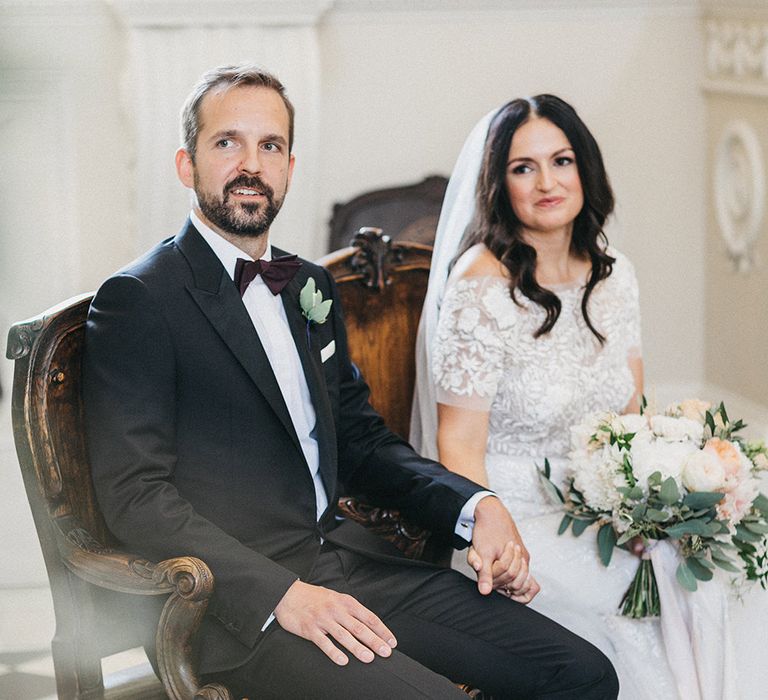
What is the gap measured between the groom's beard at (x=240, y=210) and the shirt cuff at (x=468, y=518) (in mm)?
628

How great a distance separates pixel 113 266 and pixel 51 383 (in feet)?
8.11

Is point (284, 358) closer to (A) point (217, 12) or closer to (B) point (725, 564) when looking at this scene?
(B) point (725, 564)

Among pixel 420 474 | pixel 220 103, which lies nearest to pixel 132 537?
pixel 420 474

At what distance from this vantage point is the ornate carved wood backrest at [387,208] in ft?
14.9

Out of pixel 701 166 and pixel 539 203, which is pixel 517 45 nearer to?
pixel 701 166

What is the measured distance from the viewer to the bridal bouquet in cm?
206

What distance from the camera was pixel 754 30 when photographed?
427cm

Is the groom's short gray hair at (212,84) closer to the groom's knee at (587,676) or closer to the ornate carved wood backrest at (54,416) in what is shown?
the ornate carved wood backrest at (54,416)

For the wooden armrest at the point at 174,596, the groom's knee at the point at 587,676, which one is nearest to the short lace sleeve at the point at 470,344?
the groom's knee at the point at 587,676

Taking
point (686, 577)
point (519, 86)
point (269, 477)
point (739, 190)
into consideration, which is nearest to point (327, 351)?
point (269, 477)

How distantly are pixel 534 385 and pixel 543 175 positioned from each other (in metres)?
0.49

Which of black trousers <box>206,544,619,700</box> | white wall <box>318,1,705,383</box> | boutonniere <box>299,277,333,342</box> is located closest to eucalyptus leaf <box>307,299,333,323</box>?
boutonniere <box>299,277,333,342</box>

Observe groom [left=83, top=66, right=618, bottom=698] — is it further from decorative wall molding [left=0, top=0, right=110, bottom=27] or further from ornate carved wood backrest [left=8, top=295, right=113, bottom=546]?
decorative wall molding [left=0, top=0, right=110, bottom=27]

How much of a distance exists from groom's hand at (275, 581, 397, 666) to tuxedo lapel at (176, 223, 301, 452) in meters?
0.31
